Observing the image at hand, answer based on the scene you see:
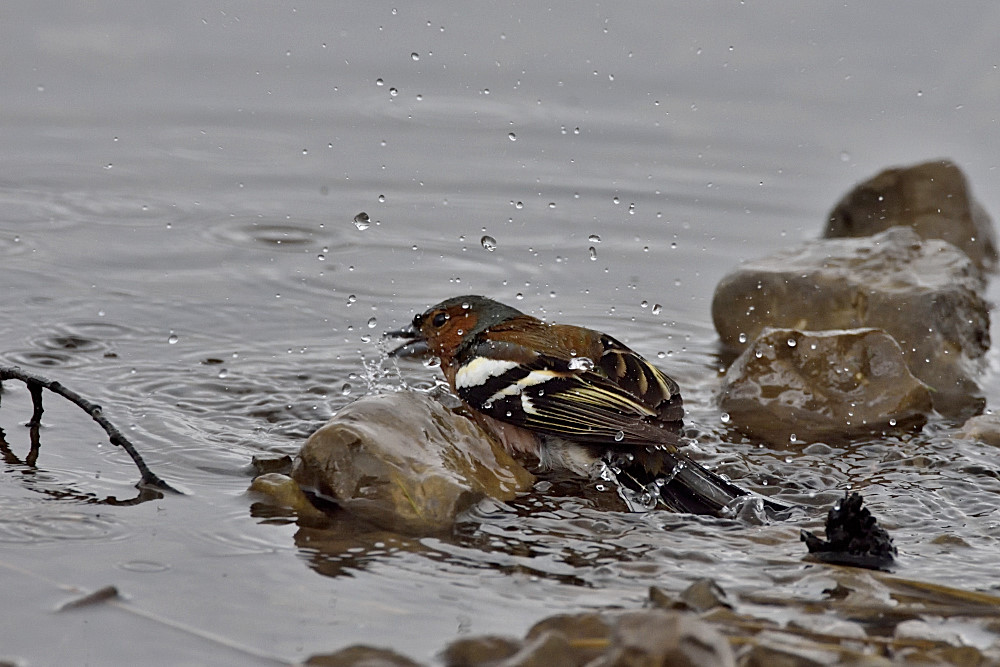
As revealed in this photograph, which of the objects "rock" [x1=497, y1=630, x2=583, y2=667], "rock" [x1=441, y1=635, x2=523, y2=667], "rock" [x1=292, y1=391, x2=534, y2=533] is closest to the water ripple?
"rock" [x1=292, y1=391, x2=534, y2=533]

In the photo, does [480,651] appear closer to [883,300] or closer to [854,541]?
[854,541]

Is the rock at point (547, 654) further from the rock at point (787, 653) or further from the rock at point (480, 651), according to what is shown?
the rock at point (787, 653)

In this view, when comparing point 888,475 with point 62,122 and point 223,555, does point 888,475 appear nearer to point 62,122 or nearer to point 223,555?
point 223,555

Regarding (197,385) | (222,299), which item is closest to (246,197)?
(222,299)

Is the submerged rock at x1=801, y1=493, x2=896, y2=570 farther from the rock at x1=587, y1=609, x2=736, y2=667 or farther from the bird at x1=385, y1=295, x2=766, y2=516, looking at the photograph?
the rock at x1=587, y1=609, x2=736, y2=667

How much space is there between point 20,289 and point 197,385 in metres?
1.90

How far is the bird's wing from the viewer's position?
5684 millimetres

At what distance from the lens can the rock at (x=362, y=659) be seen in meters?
3.58

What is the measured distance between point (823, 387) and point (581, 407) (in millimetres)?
1682

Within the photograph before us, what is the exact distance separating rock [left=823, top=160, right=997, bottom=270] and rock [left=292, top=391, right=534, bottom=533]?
490 cm

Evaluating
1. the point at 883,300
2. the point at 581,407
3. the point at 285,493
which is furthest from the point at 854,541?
the point at 883,300

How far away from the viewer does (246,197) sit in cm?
1002

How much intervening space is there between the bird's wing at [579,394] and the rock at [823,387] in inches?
37.1

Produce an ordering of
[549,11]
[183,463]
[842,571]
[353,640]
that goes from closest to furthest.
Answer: [353,640] → [842,571] → [183,463] → [549,11]
